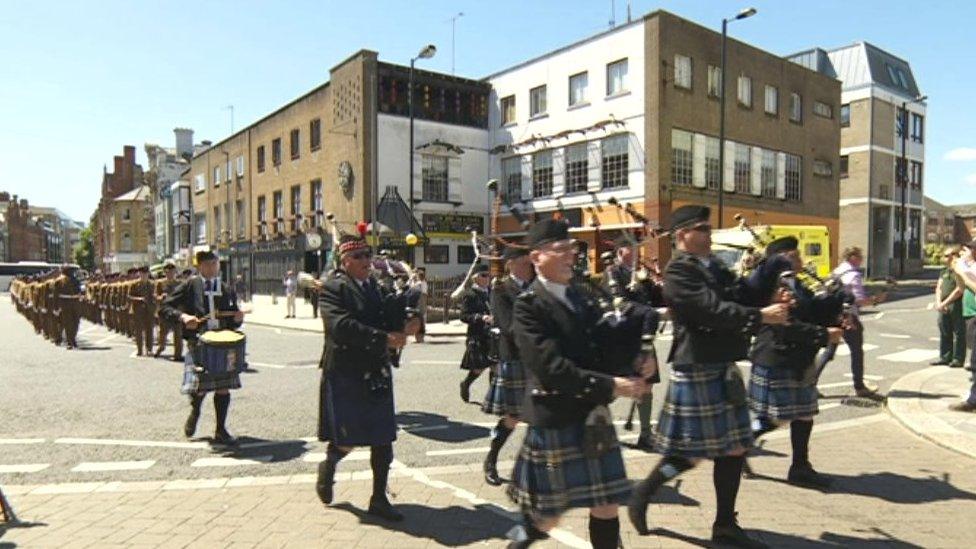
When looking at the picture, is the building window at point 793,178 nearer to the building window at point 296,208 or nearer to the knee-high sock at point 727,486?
the building window at point 296,208

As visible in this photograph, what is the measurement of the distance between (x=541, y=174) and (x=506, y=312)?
2660 centimetres

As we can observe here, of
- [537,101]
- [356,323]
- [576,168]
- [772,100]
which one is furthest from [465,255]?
[356,323]

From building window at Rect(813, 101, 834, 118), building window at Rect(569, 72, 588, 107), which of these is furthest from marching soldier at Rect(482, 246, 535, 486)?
building window at Rect(813, 101, 834, 118)

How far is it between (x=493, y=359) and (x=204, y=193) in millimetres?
52255

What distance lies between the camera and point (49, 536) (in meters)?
4.34

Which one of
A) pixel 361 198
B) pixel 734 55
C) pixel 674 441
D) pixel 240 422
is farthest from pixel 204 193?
pixel 674 441

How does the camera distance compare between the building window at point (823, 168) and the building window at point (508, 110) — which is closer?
the building window at point (508, 110)

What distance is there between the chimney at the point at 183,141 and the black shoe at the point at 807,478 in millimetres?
78731

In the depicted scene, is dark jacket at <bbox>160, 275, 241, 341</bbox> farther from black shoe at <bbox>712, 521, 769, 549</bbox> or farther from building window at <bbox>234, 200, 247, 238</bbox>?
building window at <bbox>234, 200, 247, 238</bbox>

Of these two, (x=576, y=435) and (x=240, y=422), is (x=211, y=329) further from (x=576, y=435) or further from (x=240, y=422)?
(x=576, y=435)

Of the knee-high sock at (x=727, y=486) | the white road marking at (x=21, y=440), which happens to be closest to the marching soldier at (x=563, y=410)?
the knee-high sock at (x=727, y=486)

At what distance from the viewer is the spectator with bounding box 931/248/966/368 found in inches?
424

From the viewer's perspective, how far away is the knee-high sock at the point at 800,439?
17.6 feet

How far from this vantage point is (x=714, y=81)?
28.5 m
